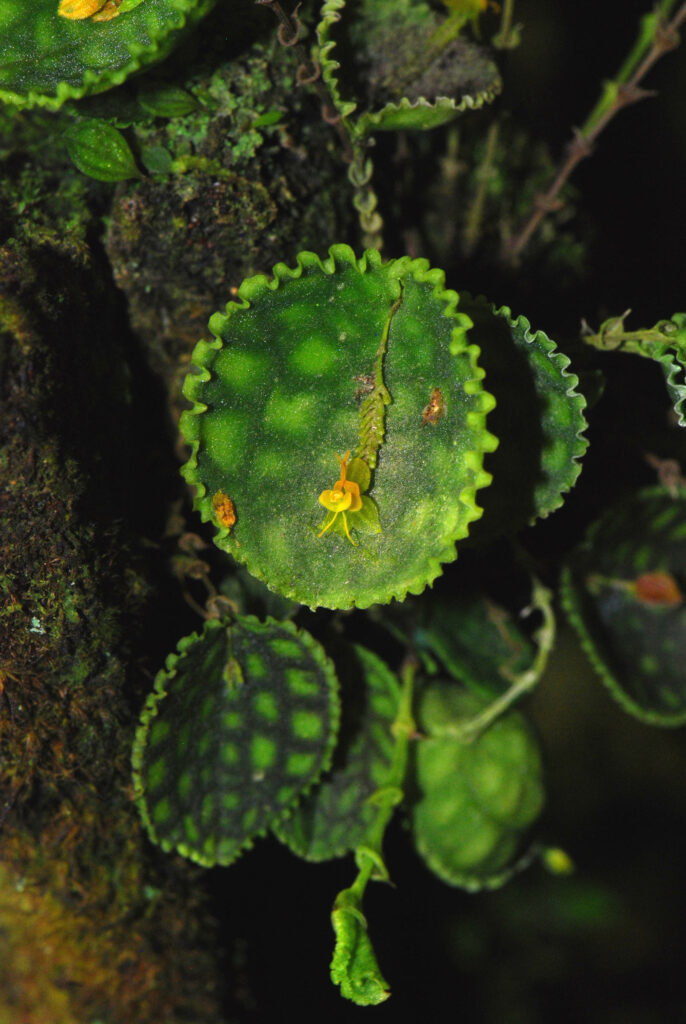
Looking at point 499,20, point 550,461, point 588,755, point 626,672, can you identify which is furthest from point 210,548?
point 588,755

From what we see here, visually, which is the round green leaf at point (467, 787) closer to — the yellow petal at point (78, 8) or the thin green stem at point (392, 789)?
the thin green stem at point (392, 789)

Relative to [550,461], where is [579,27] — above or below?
above

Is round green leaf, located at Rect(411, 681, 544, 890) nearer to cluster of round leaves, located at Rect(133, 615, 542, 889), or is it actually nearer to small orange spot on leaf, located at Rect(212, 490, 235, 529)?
cluster of round leaves, located at Rect(133, 615, 542, 889)

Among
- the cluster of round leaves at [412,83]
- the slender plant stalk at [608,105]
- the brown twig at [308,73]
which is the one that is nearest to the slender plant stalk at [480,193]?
the slender plant stalk at [608,105]

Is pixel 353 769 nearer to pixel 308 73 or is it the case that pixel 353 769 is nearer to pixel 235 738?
pixel 235 738

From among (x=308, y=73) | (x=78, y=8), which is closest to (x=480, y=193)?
(x=308, y=73)

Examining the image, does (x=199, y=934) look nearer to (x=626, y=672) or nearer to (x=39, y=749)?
(x=39, y=749)
